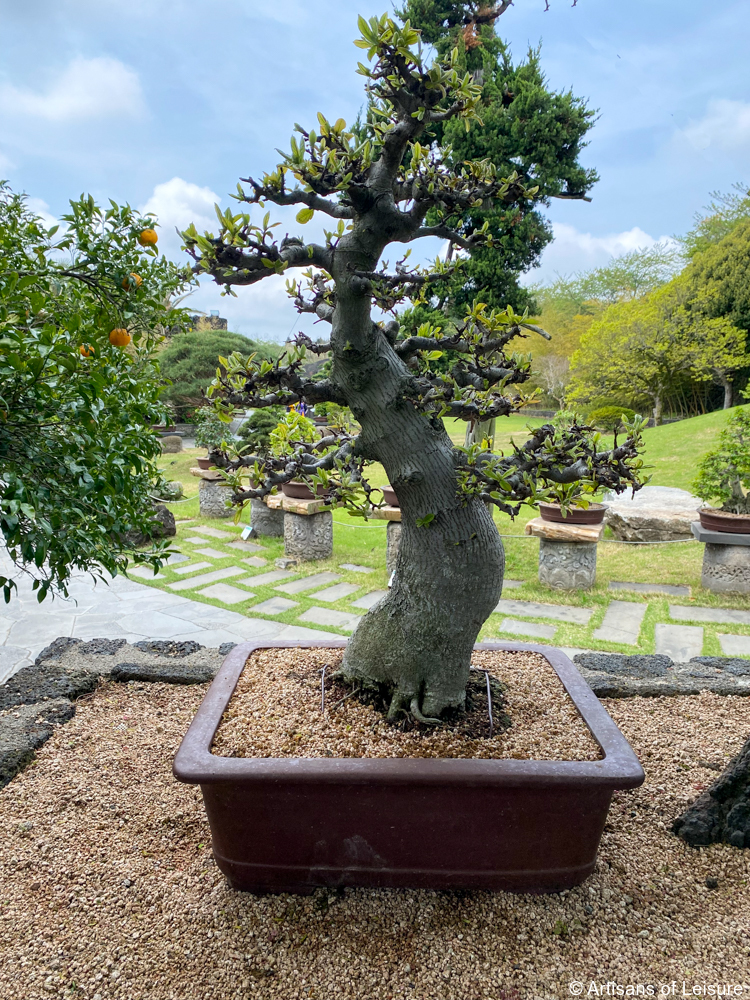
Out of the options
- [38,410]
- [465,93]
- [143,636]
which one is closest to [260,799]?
[38,410]

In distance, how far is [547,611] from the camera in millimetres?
4598

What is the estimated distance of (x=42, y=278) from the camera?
1839mm

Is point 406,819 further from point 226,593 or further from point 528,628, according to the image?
point 226,593

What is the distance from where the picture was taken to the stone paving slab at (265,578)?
5.37 metres

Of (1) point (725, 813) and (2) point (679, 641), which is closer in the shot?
(1) point (725, 813)

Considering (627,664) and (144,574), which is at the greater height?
(627,664)

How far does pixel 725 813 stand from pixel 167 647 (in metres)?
2.72

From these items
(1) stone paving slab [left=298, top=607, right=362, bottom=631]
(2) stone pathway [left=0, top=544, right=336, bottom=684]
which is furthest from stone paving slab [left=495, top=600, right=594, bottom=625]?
(2) stone pathway [left=0, top=544, right=336, bottom=684]

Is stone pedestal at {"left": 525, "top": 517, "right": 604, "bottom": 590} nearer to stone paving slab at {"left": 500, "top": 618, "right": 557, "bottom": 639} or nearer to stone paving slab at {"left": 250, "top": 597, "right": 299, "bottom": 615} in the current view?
stone paving slab at {"left": 500, "top": 618, "right": 557, "bottom": 639}

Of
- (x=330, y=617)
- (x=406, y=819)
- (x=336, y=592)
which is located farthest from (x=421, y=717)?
(x=336, y=592)

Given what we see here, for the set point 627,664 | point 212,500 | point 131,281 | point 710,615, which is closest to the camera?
point 131,281

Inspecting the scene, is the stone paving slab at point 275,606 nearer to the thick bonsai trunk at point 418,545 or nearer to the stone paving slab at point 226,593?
the stone paving slab at point 226,593

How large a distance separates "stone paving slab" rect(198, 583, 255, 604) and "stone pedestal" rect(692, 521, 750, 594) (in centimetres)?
373

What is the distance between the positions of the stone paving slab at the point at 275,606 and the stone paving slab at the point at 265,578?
0.43 metres
